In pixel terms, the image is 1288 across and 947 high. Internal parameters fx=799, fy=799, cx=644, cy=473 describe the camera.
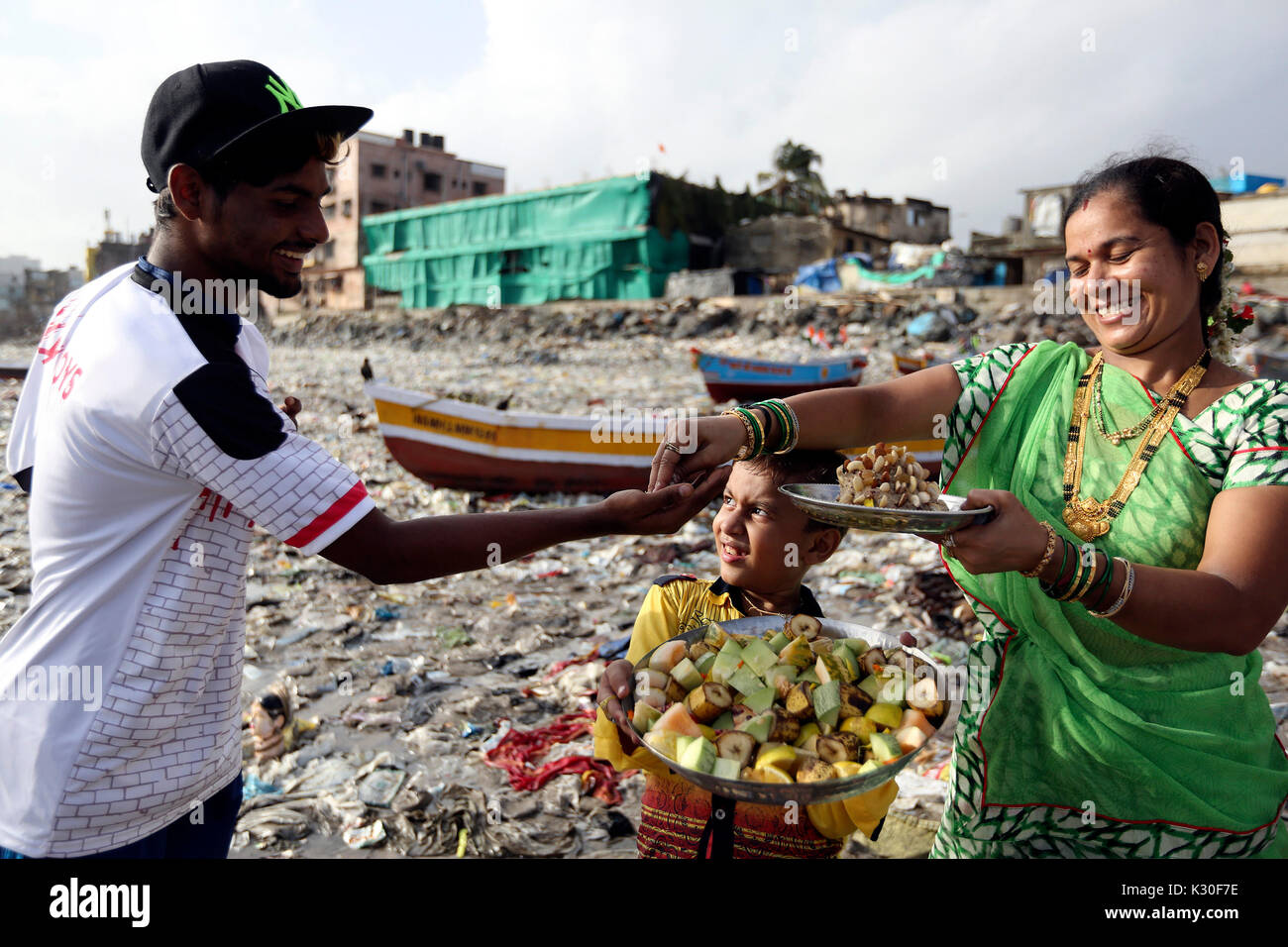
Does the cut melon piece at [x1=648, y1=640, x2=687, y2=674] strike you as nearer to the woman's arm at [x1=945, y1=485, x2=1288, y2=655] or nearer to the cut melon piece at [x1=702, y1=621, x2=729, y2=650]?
the cut melon piece at [x1=702, y1=621, x2=729, y2=650]

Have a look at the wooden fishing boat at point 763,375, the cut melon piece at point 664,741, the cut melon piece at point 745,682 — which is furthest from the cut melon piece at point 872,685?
the wooden fishing boat at point 763,375

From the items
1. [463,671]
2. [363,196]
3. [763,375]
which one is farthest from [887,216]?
[463,671]

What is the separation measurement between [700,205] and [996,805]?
104 feet

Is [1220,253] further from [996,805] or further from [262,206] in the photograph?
[262,206]

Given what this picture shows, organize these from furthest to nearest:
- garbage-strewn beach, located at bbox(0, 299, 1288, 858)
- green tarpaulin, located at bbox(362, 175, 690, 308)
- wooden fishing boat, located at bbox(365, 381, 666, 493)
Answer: green tarpaulin, located at bbox(362, 175, 690, 308) < wooden fishing boat, located at bbox(365, 381, 666, 493) < garbage-strewn beach, located at bbox(0, 299, 1288, 858)

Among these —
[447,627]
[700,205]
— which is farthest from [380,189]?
[447,627]

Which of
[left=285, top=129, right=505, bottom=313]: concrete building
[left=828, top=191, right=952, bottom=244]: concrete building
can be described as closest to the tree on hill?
[left=828, top=191, right=952, bottom=244]: concrete building

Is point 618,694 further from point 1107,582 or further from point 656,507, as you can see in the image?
point 1107,582

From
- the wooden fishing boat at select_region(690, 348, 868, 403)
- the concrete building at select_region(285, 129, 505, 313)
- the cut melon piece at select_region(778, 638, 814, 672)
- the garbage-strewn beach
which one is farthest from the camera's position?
the concrete building at select_region(285, 129, 505, 313)

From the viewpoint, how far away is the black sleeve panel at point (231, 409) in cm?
142

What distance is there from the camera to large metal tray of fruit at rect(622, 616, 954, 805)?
1.41 m

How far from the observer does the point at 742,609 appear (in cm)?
237

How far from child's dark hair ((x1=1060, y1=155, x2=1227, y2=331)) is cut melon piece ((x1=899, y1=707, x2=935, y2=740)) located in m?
1.20

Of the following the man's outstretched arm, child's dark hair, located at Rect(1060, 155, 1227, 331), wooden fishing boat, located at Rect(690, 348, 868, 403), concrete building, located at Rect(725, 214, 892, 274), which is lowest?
the man's outstretched arm
